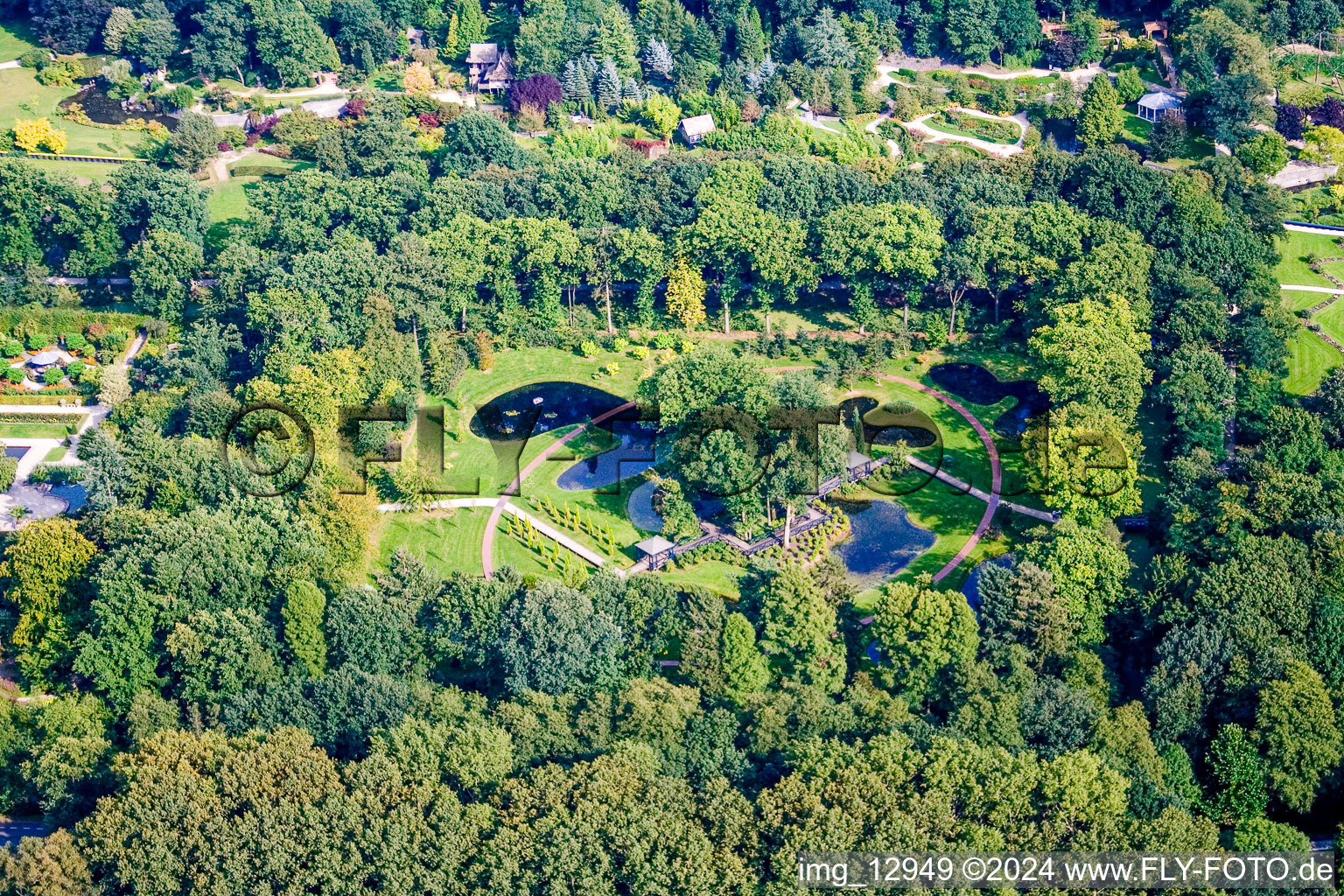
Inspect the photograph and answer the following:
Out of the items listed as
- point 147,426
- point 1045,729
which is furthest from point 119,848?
point 1045,729

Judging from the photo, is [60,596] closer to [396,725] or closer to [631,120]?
[396,725]

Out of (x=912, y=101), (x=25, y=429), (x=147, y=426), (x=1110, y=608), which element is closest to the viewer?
(x=1110, y=608)

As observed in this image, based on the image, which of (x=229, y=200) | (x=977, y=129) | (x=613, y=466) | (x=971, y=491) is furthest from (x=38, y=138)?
(x=971, y=491)

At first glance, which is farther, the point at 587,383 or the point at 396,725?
the point at 587,383

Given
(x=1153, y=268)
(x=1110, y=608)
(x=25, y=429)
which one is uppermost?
(x=1153, y=268)

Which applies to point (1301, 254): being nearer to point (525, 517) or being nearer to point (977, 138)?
point (977, 138)

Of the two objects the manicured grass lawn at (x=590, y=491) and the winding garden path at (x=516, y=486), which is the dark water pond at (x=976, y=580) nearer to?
the manicured grass lawn at (x=590, y=491)

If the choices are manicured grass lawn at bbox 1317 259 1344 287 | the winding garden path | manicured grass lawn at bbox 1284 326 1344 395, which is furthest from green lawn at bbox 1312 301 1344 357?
the winding garden path
